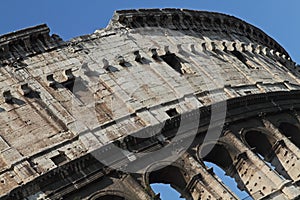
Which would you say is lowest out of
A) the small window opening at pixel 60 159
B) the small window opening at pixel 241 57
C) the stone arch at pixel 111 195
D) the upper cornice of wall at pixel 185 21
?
the stone arch at pixel 111 195

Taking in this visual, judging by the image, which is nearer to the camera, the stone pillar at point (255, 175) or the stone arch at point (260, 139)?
the stone pillar at point (255, 175)

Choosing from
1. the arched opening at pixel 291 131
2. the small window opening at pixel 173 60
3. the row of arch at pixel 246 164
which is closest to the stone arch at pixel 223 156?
the row of arch at pixel 246 164

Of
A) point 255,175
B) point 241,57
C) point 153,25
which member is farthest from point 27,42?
point 241,57

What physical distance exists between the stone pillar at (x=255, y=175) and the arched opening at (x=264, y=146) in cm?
125

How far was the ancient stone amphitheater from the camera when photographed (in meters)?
23.0

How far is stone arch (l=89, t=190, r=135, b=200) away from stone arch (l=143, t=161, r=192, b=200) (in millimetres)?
1279

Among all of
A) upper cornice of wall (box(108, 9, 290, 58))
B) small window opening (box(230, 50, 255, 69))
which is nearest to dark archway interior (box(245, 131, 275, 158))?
small window opening (box(230, 50, 255, 69))

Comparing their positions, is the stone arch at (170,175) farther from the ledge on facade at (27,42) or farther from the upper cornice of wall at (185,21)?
the upper cornice of wall at (185,21)

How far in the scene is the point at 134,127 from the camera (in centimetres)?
2509

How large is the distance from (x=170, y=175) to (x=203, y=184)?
4.82ft

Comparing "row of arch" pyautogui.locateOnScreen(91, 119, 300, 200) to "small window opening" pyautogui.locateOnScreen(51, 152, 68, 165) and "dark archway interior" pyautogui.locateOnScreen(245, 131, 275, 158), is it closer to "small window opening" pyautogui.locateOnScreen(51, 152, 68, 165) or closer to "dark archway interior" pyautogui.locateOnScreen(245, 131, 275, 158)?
"dark archway interior" pyautogui.locateOnScreen(245, 131, 275, 158)

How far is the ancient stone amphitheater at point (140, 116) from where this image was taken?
2302cm

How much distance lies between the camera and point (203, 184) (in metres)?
23.5

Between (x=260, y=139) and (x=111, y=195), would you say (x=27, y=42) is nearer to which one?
(x=111, y=195)
